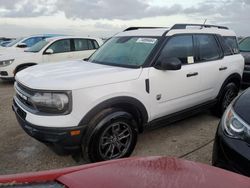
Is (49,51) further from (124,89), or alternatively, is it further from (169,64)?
(124,89)

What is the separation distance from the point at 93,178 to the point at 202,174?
2.17 ft

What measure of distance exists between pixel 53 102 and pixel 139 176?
195 cm

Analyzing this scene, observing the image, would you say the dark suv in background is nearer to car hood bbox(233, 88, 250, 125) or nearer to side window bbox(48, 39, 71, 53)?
car hood bbox(233, 88, 250, 125)

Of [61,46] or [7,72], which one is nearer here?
[7,72]

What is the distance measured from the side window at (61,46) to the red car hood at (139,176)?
8.89 meters

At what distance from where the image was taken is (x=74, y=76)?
380cm

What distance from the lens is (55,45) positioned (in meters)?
10.5

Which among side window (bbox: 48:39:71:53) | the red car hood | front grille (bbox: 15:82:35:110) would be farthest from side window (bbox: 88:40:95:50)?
the red car hood

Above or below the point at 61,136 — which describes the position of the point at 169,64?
above

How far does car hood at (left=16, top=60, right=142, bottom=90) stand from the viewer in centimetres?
359

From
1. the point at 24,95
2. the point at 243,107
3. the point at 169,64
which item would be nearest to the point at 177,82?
the point at 169,64

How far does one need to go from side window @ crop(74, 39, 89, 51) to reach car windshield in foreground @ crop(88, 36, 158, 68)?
5827 millimetres

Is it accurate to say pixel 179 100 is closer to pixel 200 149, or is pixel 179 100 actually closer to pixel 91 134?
pixel 200 149

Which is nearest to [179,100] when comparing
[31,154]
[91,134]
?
[91,134]
